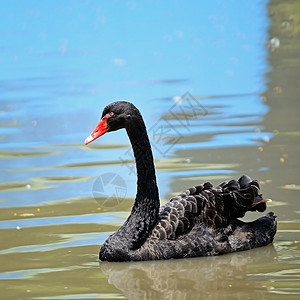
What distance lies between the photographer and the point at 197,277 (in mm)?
6609

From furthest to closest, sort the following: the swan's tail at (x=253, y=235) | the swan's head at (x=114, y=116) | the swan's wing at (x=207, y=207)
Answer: the swan's tail at (x=253, y=235)
the swan's wing at (x=207, y=207)
the swan's head at (x=114, y=116)

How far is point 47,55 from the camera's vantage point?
21.9 metres

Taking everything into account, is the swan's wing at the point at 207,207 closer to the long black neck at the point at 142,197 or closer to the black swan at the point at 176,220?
the black swan at the point at 176,220

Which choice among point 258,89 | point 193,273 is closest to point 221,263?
point 193,273

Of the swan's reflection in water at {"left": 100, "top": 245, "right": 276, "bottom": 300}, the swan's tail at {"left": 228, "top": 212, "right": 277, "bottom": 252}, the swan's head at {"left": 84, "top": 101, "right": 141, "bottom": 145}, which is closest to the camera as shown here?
the swan's reflection in water at {"left": 100, "top": 245, "right": 276, "bottom": 300}

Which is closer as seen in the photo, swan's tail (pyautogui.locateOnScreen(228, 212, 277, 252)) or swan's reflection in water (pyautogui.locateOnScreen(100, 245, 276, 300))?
swan's reflection in water (pyautogui.locateOnScreen(100, 245, 276, 300))

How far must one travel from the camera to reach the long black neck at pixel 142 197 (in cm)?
716

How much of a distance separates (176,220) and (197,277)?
0.74 metres

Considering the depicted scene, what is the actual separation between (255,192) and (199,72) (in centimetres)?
1044

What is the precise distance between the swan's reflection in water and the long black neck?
252mm

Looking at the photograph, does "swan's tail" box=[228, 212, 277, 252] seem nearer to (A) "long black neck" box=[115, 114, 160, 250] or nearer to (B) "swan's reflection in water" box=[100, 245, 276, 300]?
(B) "swan's reflection in water" box=[100, 245, 276, 300]

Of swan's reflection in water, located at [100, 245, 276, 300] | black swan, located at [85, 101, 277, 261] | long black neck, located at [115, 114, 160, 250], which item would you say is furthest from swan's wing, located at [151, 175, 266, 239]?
swan's reflection in water, located at [100, 245, 276, 300]

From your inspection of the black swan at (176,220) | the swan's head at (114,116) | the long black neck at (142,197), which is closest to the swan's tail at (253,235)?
the black swan at (176,220)

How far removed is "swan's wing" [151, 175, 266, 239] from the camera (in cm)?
720
